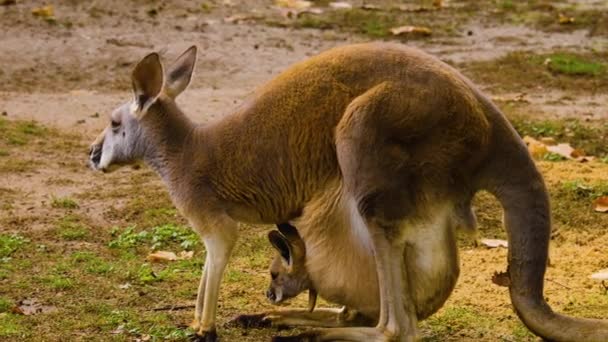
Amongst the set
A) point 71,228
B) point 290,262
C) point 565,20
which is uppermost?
point 565,20

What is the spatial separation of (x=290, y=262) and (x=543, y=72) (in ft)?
19.8

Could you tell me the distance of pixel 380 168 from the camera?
461 centimetres

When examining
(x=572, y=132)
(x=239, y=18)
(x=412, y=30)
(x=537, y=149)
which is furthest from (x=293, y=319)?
(x=239, y=18)

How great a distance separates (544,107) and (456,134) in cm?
528

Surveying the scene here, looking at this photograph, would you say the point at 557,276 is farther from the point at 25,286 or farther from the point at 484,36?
the point at 484,36

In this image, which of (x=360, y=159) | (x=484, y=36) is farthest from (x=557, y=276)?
(x=484, y=36)

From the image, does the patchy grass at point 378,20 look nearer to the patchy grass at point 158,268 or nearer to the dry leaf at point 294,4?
the dry leaf at point 294,4

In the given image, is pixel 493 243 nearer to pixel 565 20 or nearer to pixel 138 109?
pixel 138 109

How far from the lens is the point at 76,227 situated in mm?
6910

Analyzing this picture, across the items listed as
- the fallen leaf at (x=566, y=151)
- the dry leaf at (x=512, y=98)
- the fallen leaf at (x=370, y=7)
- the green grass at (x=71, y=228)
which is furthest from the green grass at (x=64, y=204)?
the fallen leaf at (x=370, y=7)

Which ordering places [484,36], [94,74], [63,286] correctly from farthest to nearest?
[484,36] < [94,74] < [63,286]

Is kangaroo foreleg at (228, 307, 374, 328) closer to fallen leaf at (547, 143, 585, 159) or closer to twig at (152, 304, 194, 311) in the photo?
twig at (152, 304, 194, 311)

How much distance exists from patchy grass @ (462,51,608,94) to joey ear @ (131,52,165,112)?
18.1 ft

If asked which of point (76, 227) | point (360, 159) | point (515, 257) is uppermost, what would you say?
point (360, 159)
